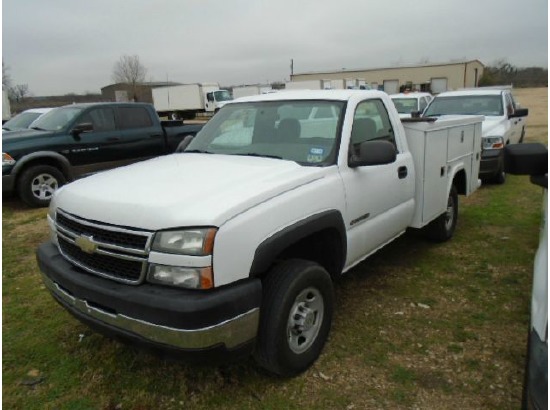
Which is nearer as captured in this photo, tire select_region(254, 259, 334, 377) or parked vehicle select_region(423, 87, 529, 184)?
tire select_region(254, 259, 334, 377)

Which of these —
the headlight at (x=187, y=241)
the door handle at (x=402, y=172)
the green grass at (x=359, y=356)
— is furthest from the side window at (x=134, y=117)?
the headlight at (x=187, y=241)

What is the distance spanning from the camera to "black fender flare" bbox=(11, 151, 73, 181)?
747 cm

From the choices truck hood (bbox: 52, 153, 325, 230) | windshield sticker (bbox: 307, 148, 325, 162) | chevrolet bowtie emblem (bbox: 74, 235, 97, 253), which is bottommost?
chevrolet bowtie emblem (bbox: 74, 235, 97, 253)

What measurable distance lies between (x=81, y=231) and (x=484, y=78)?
71882 millimetres

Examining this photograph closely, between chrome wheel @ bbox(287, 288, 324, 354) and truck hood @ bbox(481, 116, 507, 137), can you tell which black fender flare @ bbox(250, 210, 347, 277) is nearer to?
chrome wheel @ bbox(287, 288, 324, 354)

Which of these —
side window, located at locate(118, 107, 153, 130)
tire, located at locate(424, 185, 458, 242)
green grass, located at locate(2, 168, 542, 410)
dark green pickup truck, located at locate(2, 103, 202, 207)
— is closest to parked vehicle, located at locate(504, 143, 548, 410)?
green grass, located at locate(2, 168, 542, 410)

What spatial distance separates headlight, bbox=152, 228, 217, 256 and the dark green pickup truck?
224 inches

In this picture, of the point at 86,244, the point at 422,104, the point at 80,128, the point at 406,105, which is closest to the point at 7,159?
the point at 80,128

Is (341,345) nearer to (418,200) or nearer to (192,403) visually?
(192,403)

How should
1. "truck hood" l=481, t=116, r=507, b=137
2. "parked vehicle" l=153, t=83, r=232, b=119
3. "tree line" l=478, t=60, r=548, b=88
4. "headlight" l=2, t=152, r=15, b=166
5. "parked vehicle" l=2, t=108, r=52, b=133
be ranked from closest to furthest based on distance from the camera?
"headlight" l=2, t=152, r=15, b=166, "truck hood" l=481, t=116, r=507, b=137, "parked vehicle" l=2, t=108, r=52, b=133, "parked vehicle" l=153, t=83, r=232, b=119, "tree line" l=478, t=60, r=548, b=88

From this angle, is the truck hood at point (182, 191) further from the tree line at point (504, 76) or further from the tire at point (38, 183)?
the tree line at point (504, 76)

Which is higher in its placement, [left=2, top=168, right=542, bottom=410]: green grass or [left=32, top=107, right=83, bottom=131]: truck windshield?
[left=32, top=107, right=83, bottom=131]: truck windshield

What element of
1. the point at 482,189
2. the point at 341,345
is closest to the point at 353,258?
the point at 341,345

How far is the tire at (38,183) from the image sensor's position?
24.9 ft
